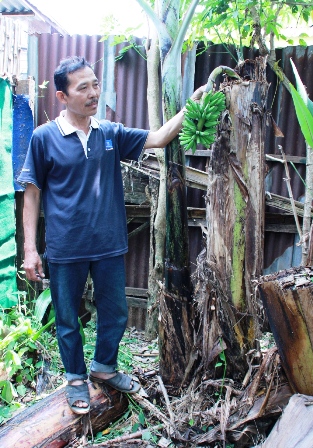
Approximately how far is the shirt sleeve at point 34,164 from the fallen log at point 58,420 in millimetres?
1379

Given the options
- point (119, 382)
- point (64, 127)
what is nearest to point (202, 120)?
point (64, 127)

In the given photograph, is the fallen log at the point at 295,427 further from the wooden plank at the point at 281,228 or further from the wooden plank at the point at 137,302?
the wooden plank at the point at 137,302

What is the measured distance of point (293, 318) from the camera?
2.03 meters

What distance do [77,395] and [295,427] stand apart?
52.5 inches

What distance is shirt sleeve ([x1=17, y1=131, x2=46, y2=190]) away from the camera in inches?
97.6

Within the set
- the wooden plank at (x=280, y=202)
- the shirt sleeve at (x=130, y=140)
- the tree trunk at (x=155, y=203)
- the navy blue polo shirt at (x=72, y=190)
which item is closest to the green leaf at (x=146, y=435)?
the navy blue polo shirt at (x=72, y=190)

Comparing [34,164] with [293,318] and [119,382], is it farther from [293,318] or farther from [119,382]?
[293,318]

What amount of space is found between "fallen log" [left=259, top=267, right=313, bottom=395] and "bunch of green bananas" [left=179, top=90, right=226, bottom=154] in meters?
0.87

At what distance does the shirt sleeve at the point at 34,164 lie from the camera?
8.13 ft

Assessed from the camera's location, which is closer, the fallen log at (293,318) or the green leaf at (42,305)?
Answer: the fallen log at (293,318)

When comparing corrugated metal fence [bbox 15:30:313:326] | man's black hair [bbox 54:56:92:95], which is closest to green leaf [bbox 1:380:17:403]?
corrugated metal fence [bbox 15:30:313:326]

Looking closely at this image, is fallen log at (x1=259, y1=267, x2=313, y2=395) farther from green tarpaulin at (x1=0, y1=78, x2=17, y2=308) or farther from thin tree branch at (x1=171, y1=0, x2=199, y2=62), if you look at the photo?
green tarpaulin at (x1=0, y1=78, x2=17, y2=308)

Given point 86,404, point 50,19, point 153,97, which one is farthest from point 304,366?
point 50,19

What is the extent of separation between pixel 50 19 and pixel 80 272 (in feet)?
25.8
